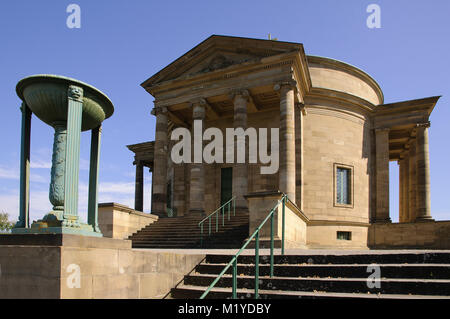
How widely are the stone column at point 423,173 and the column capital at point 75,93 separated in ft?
68.4

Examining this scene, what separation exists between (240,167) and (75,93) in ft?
44.3

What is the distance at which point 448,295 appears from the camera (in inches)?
200

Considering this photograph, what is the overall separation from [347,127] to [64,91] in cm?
1934

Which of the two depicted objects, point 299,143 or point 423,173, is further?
point 423,173

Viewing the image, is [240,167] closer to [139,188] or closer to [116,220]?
[116,220]

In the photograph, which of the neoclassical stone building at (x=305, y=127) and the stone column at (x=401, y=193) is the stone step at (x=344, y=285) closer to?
the neoclassical stone building at (x=305, y=127)

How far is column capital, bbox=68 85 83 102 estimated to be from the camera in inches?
204

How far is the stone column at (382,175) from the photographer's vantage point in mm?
21906

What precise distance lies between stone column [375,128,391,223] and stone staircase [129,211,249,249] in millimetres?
10098

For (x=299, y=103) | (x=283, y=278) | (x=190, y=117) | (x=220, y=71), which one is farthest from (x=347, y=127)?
(x=283, y=278)

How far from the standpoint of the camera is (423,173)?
21.6 meters

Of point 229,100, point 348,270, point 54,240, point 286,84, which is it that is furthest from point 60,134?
point 229,100

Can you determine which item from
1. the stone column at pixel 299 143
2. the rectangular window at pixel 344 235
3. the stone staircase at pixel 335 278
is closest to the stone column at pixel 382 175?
the rectangular window at pixel 344 235
